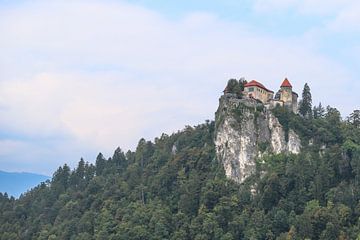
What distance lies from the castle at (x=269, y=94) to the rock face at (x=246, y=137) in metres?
2.02

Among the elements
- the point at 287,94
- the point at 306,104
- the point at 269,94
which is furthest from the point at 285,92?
the point at 306,104

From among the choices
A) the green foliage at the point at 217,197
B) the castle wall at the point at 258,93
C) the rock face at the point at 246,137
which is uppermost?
the castle wall at the point at 258,93

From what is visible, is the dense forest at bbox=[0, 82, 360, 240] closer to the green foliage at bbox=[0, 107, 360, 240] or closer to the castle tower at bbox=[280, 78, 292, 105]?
the green foliage at bbox=[0, 107, 360, 240]

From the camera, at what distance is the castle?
105m

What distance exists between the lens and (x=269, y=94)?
107 metres

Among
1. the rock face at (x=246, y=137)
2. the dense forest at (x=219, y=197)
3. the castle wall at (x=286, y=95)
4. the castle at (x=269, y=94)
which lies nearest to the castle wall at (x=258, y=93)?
the castle at (x=269, y=94)

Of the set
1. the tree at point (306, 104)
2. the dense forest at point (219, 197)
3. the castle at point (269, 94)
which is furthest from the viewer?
the tree at point (306, 104)

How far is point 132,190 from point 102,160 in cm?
2973

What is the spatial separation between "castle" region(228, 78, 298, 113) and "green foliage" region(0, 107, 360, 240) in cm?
283

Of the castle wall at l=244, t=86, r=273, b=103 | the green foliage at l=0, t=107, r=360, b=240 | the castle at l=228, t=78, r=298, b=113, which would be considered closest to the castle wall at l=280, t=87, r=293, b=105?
the castle at l=228, t=78, r=298, b=113

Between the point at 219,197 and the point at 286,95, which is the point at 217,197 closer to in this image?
the point at 219,197

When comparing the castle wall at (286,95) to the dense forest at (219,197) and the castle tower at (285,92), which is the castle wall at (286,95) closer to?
the castle tower at (285,92)

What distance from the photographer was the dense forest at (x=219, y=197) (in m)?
89.3

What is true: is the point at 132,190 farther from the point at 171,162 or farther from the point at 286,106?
the point at 286,106
